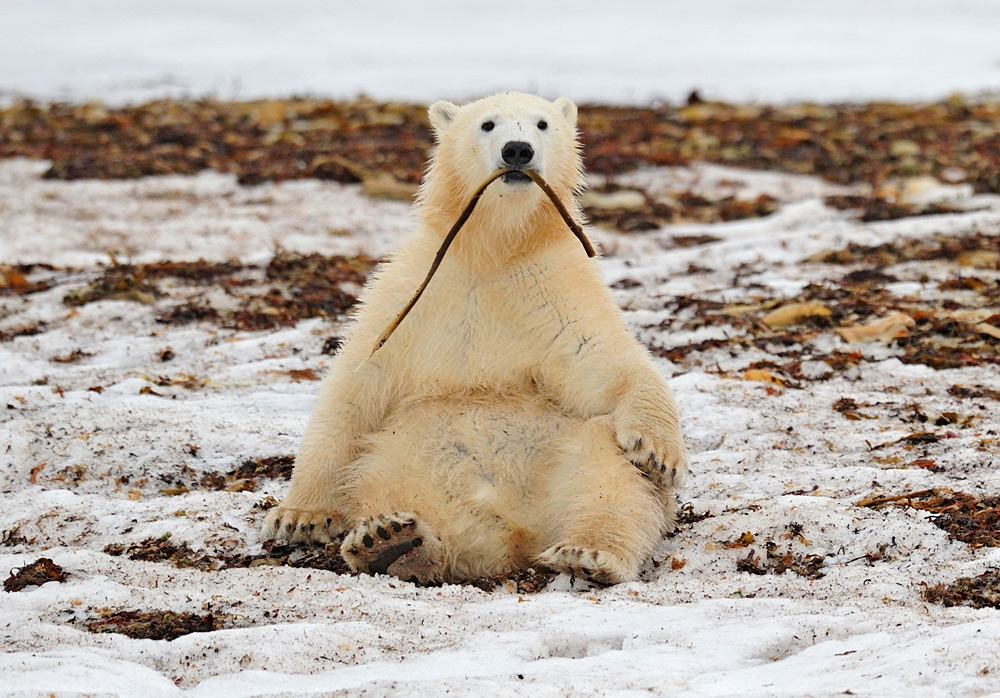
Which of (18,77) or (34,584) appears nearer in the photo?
(34,584)

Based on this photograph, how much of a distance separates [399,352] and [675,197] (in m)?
8.89

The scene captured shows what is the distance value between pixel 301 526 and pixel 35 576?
0.89 meters

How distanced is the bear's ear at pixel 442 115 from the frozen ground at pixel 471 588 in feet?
5.07

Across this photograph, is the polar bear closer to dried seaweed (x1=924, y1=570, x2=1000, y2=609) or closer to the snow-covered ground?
dried seaweed (x1=924, y1=570, x2=1000, y2=609)

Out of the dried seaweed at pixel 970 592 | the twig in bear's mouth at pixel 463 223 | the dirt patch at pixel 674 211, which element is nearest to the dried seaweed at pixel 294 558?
the twig in bear's mouth at pixel 463 223

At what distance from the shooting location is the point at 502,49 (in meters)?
27.6

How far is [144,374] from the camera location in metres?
6.13

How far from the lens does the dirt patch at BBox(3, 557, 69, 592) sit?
11.9 ft

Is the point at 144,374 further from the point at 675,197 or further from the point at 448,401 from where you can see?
the point at 675,197

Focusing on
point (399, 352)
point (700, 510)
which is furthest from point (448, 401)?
point (700, 510)

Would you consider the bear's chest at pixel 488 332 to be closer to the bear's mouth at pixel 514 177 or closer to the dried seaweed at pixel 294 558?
the bear's mouth at pixel 514 177

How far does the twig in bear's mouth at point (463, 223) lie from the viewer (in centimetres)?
421

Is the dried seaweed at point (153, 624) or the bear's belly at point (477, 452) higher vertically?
the bear's belly at point (477, 452)

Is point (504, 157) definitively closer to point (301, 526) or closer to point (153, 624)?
point (301, 526)
